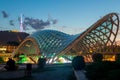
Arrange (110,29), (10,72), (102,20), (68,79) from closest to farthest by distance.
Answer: (68,79), (10,72), (102,20), (110,29)

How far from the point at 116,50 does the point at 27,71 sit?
62.7m

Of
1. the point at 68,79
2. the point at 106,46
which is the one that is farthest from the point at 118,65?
the point at 106,46

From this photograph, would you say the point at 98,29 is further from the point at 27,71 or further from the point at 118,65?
the point at 118,65

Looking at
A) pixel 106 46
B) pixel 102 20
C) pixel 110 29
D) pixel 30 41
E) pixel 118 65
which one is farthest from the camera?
pixel 30 41

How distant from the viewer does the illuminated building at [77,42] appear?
254 ft

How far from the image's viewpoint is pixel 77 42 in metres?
80.4

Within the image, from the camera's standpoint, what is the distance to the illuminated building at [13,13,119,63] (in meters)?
77.3

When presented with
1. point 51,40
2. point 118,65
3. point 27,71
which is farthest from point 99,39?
point 118,65

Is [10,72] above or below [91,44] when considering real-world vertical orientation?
below

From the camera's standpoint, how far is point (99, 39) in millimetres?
85562

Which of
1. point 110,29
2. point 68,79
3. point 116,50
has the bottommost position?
point 68,79

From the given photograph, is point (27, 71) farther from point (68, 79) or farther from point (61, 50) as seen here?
point (61, 50)

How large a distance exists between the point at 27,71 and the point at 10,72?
193 centimetres

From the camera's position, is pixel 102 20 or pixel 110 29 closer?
pixel 102 20
